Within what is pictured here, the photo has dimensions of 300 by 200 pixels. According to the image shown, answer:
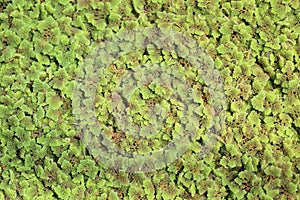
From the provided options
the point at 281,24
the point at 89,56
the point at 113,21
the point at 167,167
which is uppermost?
the point at 281,24

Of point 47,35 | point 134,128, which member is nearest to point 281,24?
point 134,128

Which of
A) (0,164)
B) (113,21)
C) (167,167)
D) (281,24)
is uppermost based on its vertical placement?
(281,24)

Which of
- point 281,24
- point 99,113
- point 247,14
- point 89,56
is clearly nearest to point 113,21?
point 89,56

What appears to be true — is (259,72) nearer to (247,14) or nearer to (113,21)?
(247,14)

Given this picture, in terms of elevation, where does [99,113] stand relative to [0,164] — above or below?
above

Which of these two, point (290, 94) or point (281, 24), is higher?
point (281, 24)

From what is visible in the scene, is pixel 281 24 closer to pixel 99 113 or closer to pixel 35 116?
pixel 99 113
